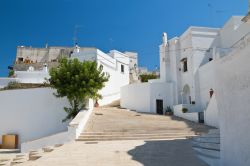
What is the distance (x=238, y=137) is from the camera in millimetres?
7211

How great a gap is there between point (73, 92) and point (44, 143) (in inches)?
184

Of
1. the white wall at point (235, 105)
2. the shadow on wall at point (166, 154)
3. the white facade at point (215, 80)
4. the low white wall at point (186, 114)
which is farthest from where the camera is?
the low white wall at point (186, 114)

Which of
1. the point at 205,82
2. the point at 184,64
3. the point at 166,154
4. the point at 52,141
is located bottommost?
the point at 52,141

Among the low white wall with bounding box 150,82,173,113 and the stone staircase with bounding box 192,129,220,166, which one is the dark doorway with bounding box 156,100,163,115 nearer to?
the low white wall with bounding box 150,82,173,113

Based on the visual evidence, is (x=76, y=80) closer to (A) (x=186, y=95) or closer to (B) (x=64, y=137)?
(B) (x=64, y=137)

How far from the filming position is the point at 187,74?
2672cm

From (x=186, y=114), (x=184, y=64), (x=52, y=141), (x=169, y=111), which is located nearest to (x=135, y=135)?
(x=52, y=141)

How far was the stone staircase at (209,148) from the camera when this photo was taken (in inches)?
368

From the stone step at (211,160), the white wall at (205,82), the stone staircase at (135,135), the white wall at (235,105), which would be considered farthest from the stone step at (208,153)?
the white wall at (205,82)

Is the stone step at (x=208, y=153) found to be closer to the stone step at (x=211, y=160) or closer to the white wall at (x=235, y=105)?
the stone step at (x=211, y=160)

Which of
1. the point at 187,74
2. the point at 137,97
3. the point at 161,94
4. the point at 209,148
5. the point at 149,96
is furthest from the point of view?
the point at 137,97

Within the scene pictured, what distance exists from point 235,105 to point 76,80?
44.1 ft

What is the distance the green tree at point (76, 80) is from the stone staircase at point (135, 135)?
14.5 feet

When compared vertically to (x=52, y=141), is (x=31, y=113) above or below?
above
